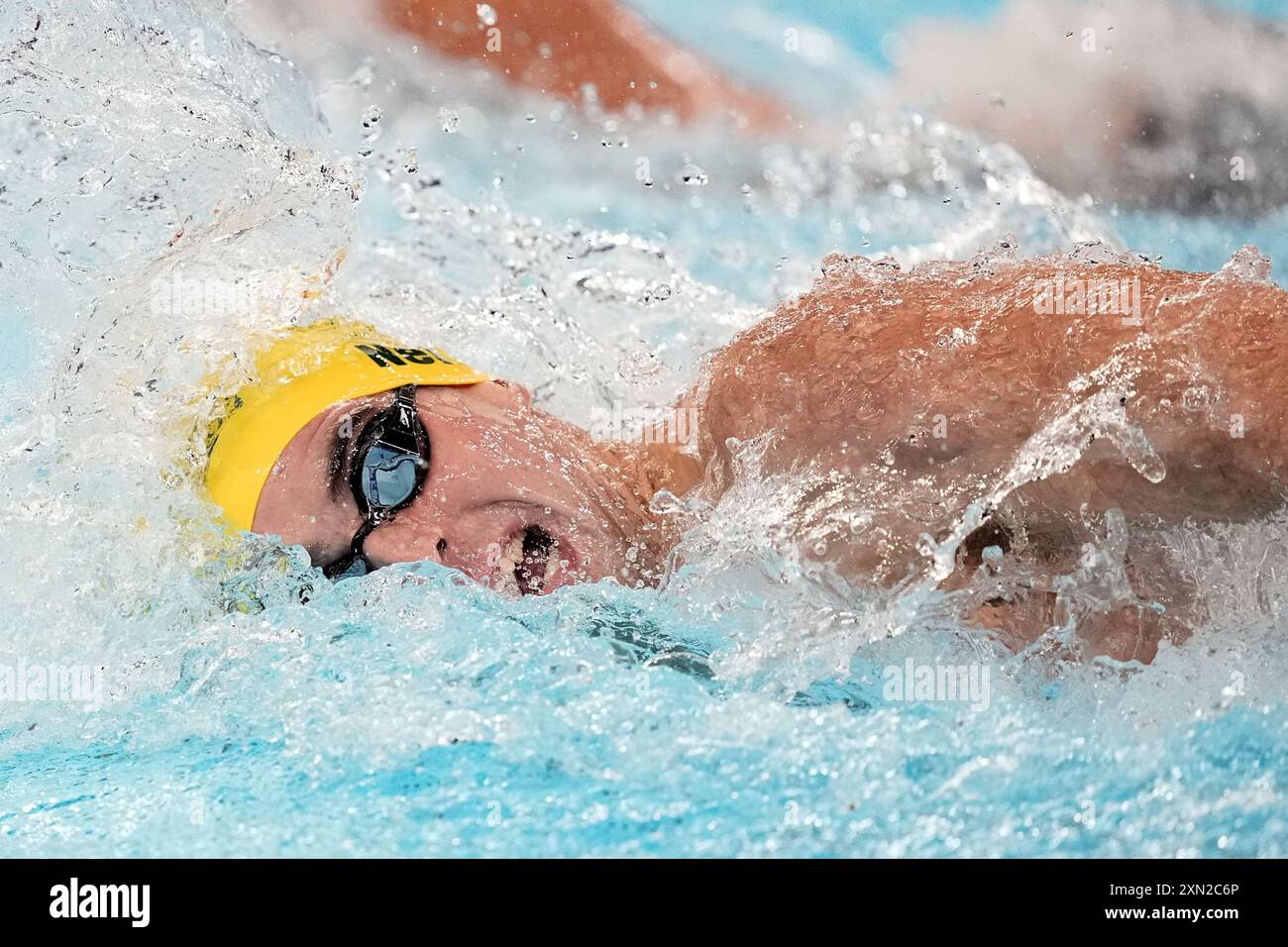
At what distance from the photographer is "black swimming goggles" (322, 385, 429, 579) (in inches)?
68.2

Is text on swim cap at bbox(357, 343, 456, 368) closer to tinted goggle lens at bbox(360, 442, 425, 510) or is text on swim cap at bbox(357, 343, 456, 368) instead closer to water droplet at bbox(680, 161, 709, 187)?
tinted goggle lens at bbox(360, 442, 425, 510)

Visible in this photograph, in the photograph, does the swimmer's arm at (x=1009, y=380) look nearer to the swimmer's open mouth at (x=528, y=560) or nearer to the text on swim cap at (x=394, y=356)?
the swimmer's open mouth at (x=528, y=560)

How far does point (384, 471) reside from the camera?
1.74 metres

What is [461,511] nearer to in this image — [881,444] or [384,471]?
[384,471]

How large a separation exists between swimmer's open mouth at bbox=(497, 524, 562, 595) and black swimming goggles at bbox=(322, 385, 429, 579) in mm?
177

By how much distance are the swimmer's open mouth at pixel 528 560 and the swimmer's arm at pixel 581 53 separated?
1495 mm

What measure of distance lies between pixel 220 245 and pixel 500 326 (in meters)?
0.65

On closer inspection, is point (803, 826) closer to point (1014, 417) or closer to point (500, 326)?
point (1014, 417)

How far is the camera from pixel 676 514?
1822 millimetres

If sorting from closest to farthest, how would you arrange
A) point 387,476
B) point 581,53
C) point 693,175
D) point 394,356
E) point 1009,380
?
point 1009,380, point 387,476, point 394,356, point 581,53, point 693,175

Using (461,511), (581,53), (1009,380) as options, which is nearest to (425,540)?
(461,511)

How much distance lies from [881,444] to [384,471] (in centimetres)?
76

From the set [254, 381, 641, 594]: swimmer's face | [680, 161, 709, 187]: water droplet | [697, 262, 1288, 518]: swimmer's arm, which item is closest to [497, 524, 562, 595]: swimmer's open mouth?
[254, 381, 641, 594]: swimmer's face

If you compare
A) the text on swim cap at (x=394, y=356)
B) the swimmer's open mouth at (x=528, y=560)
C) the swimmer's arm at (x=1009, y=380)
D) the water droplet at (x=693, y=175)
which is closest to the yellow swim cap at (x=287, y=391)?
the text on swim cap at (x=394, y=356)
